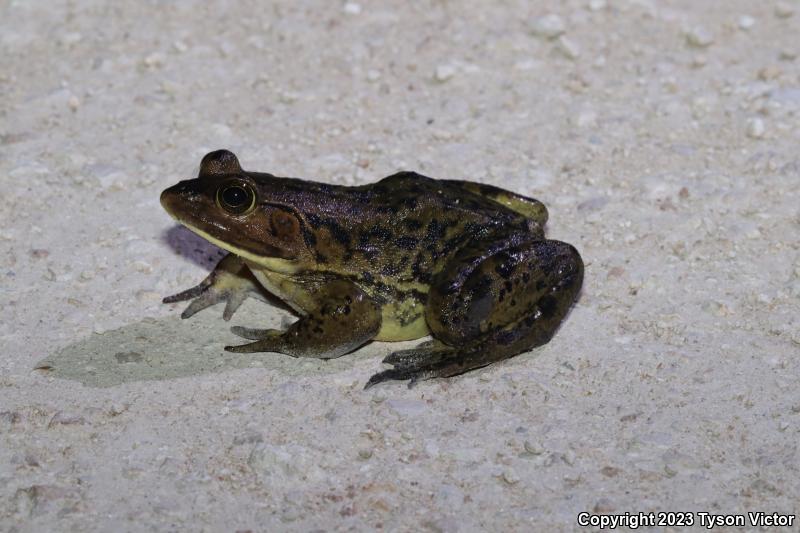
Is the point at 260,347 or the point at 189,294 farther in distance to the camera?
the point at 189,294

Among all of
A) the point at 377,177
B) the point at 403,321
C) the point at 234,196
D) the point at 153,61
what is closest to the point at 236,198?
the point at 234,196

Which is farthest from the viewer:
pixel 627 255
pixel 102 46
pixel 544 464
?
pixel 102 46

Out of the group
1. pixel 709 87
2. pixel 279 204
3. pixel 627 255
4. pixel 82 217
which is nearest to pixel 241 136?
pixel 82 217

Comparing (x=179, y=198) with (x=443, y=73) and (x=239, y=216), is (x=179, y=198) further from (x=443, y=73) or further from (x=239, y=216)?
(x=443, y=73)

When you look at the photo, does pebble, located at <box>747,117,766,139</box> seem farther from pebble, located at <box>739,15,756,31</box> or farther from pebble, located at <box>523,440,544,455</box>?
pebble, located at <box>523,440,544,455</box>

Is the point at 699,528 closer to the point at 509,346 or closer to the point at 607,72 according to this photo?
the point at 509,346

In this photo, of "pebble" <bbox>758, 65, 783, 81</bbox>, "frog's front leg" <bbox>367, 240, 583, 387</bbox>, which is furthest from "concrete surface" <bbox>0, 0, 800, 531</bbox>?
"frog's front leg" <bbox>367, 240, 583, 387</bbox>
